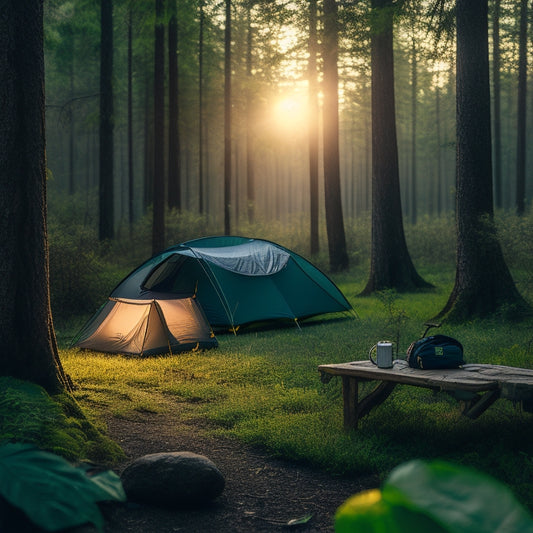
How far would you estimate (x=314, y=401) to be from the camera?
264 inches

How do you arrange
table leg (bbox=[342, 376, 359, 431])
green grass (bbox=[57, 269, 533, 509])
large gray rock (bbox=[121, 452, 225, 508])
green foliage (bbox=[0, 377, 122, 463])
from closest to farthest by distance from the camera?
large gray rock (bbox=[121, 452, 225, 508]) → green foliage (bbox=[0, 377, 122, 463]) → green grass (bbox=[57, 269, 533, 509]) → table leg (bbox=[342, 376, 359, 431])

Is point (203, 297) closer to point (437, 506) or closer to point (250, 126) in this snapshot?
point (437, 506)

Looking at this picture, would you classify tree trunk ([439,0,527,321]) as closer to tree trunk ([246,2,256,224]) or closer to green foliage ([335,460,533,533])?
green foliage ([335,460,533,533])

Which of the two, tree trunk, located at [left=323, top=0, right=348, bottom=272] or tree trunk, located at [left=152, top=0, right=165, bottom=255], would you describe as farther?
tree trunk, located at [left=323, top=0, right=348, bottom=272]

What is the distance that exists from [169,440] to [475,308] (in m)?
6.36

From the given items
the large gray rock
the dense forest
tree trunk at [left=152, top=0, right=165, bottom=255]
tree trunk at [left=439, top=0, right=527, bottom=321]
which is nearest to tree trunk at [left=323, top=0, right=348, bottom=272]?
the dense forest

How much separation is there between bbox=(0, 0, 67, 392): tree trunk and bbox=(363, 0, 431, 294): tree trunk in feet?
34.5

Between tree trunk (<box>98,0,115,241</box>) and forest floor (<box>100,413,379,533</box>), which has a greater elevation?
tree trunk (<box>98,0,115,241</box>)

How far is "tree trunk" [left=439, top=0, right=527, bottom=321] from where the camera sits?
1028 cm

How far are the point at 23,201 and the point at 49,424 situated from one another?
1849 millimetres

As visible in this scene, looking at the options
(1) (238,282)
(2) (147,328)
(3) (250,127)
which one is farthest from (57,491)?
(3) (250,127)

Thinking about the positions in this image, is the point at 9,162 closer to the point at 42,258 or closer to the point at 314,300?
the point at 42,258

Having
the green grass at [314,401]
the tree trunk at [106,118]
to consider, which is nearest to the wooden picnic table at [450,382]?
the green grass at [314,401]

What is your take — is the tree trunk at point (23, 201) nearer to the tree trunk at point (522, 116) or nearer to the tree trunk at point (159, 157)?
the tree trunk at point (159, 157)
